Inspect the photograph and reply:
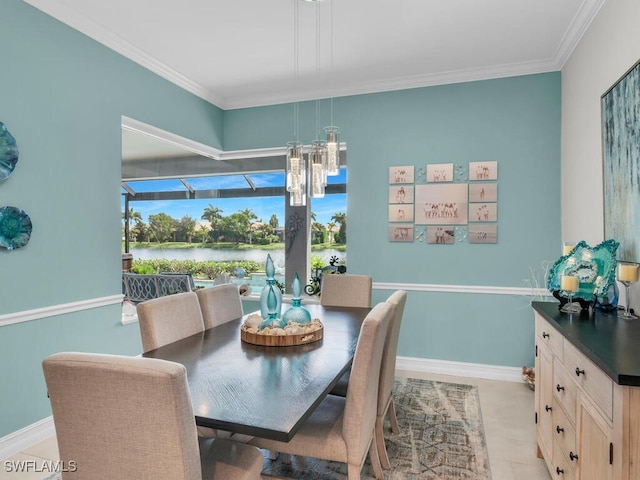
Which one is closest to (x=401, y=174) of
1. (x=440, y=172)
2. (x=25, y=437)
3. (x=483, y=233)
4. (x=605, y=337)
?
(x=440, y=172)

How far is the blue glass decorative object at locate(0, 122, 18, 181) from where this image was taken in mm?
2350

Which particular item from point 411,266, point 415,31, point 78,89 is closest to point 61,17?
point 78,89

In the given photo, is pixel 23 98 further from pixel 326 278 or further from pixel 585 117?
pixel 585 117

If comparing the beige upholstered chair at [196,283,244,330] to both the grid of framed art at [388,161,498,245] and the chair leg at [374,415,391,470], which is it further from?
the grid of framed art at [388,161,498,245]

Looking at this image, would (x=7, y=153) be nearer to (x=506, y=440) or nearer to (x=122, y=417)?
(x=122, y=417)

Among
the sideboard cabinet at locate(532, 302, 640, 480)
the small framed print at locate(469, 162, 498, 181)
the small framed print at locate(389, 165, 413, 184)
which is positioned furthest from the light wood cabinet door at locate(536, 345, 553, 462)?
the small framed print at locate(389, 165, 413, 184)

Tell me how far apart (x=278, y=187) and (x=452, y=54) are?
2231 millimetres

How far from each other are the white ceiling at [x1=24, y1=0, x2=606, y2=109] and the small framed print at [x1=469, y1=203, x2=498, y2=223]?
46.2 inches

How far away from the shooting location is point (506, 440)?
8.49ft

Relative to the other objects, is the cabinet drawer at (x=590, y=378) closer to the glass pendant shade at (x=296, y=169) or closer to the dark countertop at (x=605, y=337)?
the dark countertop at (x=605, y=337)

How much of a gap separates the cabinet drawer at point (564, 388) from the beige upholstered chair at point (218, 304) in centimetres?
197

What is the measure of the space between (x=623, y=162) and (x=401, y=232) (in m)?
1.99

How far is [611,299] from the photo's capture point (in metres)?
2.15

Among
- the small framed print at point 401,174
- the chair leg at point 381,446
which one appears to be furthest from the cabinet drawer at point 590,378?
the small framed print at point 401,174
